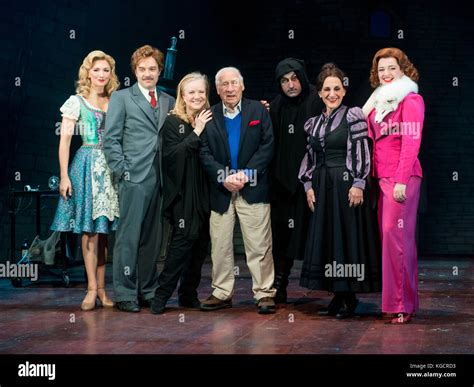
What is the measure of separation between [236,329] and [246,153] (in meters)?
1.16

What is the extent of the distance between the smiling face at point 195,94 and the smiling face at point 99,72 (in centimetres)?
57

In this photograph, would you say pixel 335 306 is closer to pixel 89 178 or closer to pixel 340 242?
pixel 340 242

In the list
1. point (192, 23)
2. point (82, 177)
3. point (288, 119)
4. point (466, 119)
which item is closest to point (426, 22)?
point (466, 119)

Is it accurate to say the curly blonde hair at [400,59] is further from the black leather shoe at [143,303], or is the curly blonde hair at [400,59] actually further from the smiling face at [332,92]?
the black leather shoe at [143,303]

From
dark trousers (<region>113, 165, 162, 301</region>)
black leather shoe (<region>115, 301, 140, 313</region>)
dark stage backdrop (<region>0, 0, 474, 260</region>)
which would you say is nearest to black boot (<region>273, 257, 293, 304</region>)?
dark trousers (<region>113, 165, 162, 301</region>)

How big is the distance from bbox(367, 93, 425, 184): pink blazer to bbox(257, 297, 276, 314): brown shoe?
1016 millimetres

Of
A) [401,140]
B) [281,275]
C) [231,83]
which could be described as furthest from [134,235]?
[401,140]

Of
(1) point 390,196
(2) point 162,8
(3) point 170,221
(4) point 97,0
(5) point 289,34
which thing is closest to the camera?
(1) point 390,196

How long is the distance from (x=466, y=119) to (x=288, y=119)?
247 inches

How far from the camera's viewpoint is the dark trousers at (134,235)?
5066 millimetres

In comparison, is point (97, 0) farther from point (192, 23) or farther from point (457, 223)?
point (457, 223)

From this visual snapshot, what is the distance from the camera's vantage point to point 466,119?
35.5 feet

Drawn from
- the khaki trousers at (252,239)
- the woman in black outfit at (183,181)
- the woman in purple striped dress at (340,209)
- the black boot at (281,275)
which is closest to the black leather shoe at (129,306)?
the woman in black outfit at (183,181)

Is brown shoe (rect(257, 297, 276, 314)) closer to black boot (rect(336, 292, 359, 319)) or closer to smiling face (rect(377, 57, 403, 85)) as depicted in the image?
black boot (rect(336, 292, 359, 319))
